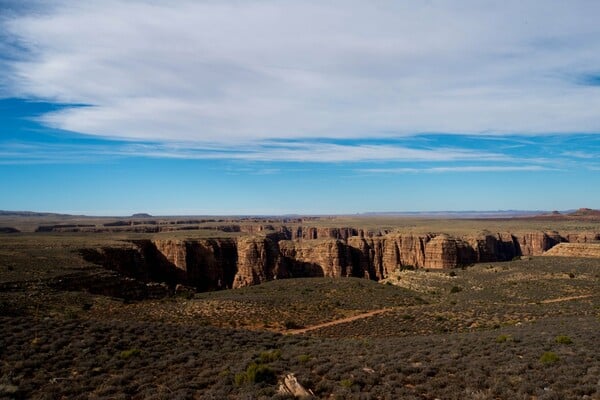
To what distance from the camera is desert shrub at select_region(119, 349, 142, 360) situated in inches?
677

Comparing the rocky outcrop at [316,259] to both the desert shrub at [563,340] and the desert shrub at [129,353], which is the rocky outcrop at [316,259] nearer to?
the desert shrub at [563,340]

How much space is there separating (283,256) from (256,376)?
262 feet

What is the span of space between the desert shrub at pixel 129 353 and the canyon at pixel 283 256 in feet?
178

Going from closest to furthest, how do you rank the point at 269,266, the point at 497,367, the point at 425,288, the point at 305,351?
the point at 497,367
the point at 305,351
the point at 425,288
the point at 269,266

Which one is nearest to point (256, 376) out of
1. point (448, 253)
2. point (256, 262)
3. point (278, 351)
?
point (278, 351)

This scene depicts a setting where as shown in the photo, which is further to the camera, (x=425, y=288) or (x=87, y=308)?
(x=425, y=288)

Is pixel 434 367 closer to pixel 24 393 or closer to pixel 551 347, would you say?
pixel 551 347

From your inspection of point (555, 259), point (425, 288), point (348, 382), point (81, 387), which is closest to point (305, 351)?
point (348, 382)

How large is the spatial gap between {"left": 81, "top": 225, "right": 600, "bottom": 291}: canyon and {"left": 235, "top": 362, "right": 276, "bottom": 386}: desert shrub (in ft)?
193

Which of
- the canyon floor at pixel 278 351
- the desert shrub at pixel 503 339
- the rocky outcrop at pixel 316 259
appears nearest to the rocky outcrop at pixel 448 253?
the rocky outcrop at pixel 316 259

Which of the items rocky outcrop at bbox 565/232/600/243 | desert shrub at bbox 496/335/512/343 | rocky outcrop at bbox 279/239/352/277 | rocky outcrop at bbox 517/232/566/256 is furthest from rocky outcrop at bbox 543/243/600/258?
desert shrub at bbox 496/335/512/343

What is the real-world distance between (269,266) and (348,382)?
2885 inches

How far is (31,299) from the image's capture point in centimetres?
3409

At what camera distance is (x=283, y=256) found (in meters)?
94.4
